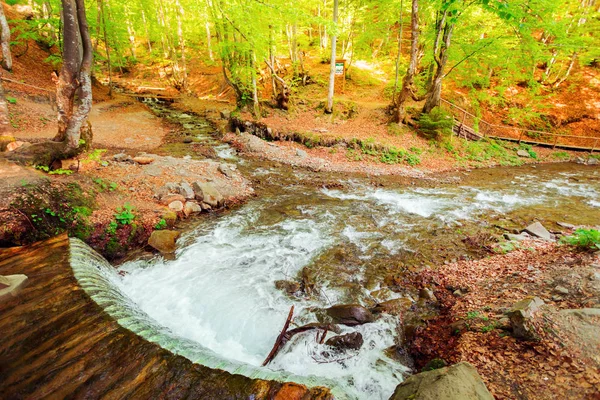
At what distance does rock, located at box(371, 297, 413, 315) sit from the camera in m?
4.61

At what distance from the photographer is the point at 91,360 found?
8.65ft

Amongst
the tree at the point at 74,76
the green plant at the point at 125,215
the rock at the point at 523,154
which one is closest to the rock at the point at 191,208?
the green plant at the point at 125,215

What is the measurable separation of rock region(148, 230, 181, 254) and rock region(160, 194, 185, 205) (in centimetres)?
134

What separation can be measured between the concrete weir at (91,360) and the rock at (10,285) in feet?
0.20

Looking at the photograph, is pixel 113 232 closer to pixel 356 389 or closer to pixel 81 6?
pixel 81 6

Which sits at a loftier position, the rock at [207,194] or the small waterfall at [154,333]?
the small waterfall at [154,333]

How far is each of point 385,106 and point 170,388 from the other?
1826 centimetres

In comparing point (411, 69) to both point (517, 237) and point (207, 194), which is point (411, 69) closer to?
point (517, 237)

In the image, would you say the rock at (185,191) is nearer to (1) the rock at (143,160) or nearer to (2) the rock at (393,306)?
(1) the rock at (143,160)

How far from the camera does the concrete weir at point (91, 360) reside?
243 centimetres

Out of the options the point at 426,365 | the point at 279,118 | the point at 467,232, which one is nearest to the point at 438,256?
the point at 467,232

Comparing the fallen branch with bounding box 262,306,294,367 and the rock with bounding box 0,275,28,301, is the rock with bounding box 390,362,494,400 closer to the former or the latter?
the fallen branch with bounding box 262,306,294,367

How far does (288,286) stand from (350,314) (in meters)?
1.35

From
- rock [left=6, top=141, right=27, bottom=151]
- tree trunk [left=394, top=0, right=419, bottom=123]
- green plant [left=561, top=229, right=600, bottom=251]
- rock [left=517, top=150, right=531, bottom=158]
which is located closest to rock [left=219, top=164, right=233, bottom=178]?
rock [left=6, top=141, right=27, bottom=151]
